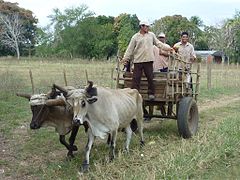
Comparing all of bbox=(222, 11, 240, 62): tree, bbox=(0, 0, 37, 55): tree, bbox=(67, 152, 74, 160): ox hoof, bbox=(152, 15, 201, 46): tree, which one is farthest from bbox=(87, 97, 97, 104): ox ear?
bbox=(0, 0, 37, 55): tree

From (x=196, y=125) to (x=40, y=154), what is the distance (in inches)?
131

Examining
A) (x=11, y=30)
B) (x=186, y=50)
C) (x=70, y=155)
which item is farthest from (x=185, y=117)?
(x=11, y=30)

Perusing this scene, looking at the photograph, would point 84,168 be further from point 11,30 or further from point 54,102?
point 11,30

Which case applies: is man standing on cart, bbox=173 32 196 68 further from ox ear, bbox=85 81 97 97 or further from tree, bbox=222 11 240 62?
tree, bbox=222 11 240 62

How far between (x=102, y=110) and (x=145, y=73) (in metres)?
1.89

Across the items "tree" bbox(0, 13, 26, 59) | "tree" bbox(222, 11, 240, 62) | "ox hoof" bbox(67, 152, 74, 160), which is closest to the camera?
"ox hoof" bbox(67, 152, 74, 160)

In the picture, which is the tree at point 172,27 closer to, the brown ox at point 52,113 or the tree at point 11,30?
the tree at point 11,30

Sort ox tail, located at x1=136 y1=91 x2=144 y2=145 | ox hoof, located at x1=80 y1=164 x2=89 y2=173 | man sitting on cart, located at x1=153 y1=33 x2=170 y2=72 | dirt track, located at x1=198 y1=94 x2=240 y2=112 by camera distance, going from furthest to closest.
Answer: dirt track, located at x1=198 y1=94 x2=240 y2=112
man sitting on cart, located at x1=153 y1=33 x2=170 y2=72
ox tail, located at x1=136 y1=91 x2=144 y2=145
ox hoof, located at x1=80 y1=164 x2=89 y2=173

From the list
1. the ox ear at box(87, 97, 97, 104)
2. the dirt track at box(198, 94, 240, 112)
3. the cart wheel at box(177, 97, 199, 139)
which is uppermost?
the ox ear at box(87, 97, 97, 104)

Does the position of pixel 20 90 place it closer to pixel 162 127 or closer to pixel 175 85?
pixel 162 127

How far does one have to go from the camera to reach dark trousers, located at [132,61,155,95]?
27.5 feet

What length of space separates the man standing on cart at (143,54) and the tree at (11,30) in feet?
148

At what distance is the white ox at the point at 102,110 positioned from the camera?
6.46 metres

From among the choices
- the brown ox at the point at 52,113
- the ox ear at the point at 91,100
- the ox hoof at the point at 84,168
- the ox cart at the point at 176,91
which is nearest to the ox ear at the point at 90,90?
the ox ear at the point at 91,100
